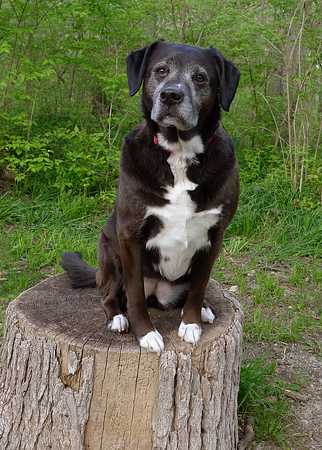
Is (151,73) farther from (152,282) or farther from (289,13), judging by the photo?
(289,13)

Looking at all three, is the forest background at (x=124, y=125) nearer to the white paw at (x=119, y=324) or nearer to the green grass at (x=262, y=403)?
the green grass at (x=262, y=403)

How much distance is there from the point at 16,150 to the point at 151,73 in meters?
3.11

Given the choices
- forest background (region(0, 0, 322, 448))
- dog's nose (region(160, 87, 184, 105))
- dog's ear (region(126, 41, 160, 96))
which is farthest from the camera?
forest background (region(0, 0, 322, 448))

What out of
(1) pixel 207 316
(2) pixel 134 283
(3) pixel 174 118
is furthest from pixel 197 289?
(3) pixel 174 118

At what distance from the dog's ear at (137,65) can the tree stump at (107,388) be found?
1001mm

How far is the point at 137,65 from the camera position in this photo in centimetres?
241

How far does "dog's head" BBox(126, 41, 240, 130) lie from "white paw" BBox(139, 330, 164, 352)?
2.66 ft

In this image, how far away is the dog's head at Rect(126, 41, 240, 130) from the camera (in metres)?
2.22

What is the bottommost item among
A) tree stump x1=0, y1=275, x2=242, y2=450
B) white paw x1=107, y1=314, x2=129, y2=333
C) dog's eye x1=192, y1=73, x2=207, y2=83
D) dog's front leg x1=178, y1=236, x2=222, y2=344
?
tree stump x1=0, y1=275, x2=242, y2=450

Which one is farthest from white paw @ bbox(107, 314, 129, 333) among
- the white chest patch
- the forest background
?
the forest background

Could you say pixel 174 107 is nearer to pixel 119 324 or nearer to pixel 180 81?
pixel 180 81

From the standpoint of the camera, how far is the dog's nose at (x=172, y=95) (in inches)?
86.1

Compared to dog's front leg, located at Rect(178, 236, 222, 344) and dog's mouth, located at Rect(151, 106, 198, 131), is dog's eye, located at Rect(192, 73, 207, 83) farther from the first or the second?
dog's front leg, located at Rect(178, 236, 222, 344)

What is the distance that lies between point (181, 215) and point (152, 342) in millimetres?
504
